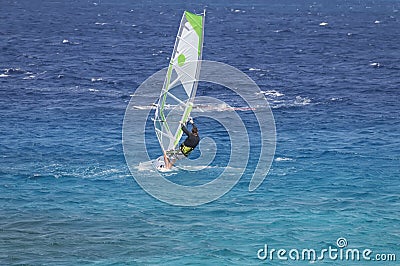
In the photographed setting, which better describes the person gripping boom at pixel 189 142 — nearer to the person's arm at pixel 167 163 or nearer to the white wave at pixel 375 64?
the person's arm at pixel 167 163

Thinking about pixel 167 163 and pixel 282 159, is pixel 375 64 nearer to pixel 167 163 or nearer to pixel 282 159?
pixel 282 159

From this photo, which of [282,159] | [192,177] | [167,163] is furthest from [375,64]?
[167,163]

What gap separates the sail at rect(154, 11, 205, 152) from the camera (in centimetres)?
5341

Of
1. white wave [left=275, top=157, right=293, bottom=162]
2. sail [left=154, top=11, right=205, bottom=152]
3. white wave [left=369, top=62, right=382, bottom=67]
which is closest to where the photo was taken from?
sail [left=154, top=11, right=205, bottom=152]

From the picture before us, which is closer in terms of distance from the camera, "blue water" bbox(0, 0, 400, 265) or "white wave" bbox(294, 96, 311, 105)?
"blue water" bbox(0, 0, 400, 265)

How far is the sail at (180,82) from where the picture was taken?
175 feet

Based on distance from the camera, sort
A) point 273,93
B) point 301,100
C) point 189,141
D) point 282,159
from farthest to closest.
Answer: point 273,93 → point 301,100 → point 282,159 → point 189,141

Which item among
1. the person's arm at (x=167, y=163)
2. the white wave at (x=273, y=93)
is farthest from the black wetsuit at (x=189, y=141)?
the white wave at (x=273, y=93)

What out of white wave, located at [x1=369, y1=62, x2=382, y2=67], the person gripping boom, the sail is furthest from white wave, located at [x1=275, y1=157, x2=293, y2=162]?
white wave, located at [x1=369, y1=62, x2=382, y2=67]

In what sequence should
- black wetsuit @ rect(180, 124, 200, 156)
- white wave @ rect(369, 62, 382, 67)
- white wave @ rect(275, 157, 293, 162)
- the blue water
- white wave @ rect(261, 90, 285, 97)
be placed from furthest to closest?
white wave @ rect(369, 62, 382, 67) < white wave @ rect(261, 90, 285, 97) < white wave @ rect(275, 157, 293, 162) < black wetsuit @ rect(180, 124, 200, 156) < the blue water

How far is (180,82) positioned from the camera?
54.6 metres

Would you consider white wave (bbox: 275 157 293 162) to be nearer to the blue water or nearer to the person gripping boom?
the blue water

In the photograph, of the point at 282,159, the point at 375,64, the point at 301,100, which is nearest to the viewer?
the point at 282,159

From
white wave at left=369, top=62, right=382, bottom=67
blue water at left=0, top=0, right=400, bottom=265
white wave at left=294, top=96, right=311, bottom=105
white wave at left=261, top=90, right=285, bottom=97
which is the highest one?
white wave at left=369, top=62, right=382, bottom=67
